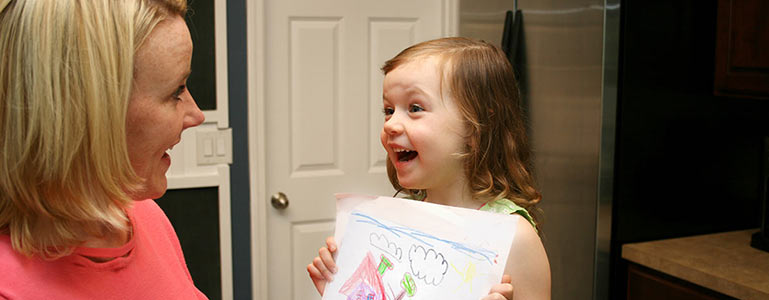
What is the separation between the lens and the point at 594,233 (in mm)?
2254

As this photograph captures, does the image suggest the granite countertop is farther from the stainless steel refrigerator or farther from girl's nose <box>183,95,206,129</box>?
girl's nose <box>183,95,206,129</box>

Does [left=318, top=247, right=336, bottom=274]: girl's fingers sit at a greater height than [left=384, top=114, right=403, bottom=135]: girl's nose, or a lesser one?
lesser

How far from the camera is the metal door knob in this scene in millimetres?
2906

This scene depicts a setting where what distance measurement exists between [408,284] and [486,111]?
344 millimetres

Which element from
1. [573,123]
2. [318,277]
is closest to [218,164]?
[573,123]

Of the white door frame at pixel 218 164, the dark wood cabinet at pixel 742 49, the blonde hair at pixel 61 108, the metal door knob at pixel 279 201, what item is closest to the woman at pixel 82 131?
the blonde hair at pixel 61 108

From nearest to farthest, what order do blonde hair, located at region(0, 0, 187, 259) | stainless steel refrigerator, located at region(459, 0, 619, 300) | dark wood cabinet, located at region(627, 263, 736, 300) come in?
blonde hair, located at region(0, 0, 187, 259)
dark wood cabinet, located at region(627, 263, 736, 300)
stainless steel refrigerator, located at region(459, 0, 619, 300)

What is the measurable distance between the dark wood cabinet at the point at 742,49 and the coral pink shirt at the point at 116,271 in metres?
1.74

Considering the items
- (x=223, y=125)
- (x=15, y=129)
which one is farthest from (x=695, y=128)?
(x=15, y=129)

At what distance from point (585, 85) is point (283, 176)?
1347 millimetres

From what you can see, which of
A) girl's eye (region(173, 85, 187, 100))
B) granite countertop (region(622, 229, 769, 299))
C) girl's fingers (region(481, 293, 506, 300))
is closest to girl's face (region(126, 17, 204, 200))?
girl's eye (region(173, 85, 187, 100))

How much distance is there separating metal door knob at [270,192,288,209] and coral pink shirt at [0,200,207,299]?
1.77 metres

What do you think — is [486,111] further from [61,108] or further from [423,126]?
[61,108]

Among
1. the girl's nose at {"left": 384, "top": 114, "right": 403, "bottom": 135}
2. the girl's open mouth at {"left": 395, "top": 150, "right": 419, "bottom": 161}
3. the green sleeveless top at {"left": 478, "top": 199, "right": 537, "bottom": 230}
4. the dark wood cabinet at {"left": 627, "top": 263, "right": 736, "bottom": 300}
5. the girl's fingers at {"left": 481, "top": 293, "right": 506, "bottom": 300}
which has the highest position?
the girl's nose at {"left": 384, "top": 114, "right": 403, "bottom": 135}
